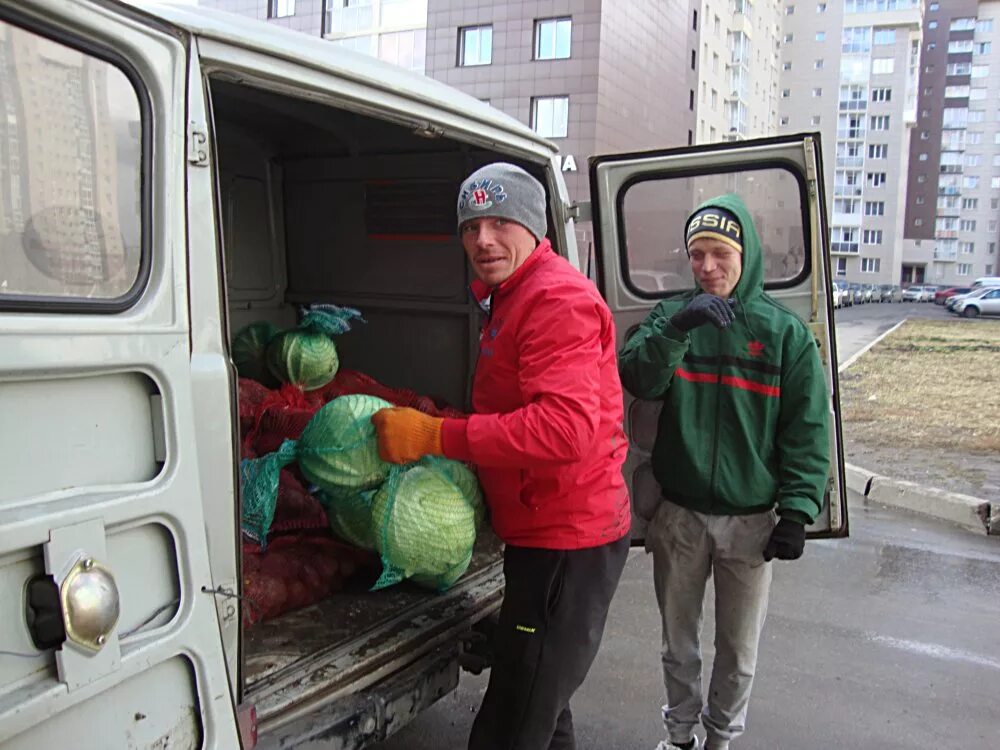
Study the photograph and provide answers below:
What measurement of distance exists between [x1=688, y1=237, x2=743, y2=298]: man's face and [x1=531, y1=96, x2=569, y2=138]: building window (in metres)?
27.9

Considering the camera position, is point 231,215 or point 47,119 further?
point 231,215

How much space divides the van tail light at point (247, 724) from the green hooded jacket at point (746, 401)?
1608mm

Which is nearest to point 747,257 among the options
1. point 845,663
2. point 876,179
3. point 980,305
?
point 845,663

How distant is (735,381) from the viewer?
9.25ft

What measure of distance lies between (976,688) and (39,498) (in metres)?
4.11

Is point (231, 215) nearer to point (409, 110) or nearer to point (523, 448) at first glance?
point (409, 110)

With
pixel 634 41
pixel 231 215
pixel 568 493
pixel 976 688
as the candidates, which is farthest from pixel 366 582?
pixel 634 41

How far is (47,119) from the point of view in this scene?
1.56 meters

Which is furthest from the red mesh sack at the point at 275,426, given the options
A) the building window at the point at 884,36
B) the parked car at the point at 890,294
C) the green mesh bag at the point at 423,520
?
the building window at the point at 884,36

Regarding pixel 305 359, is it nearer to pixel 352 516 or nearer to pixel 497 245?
pixel 352 516

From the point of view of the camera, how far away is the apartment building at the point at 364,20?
3184 cm

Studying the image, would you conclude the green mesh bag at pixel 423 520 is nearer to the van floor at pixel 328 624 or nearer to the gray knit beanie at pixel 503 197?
the van floor at pixel 328 624

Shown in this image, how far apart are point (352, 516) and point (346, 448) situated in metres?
0.29

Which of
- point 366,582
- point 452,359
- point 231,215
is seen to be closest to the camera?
point 366,582
